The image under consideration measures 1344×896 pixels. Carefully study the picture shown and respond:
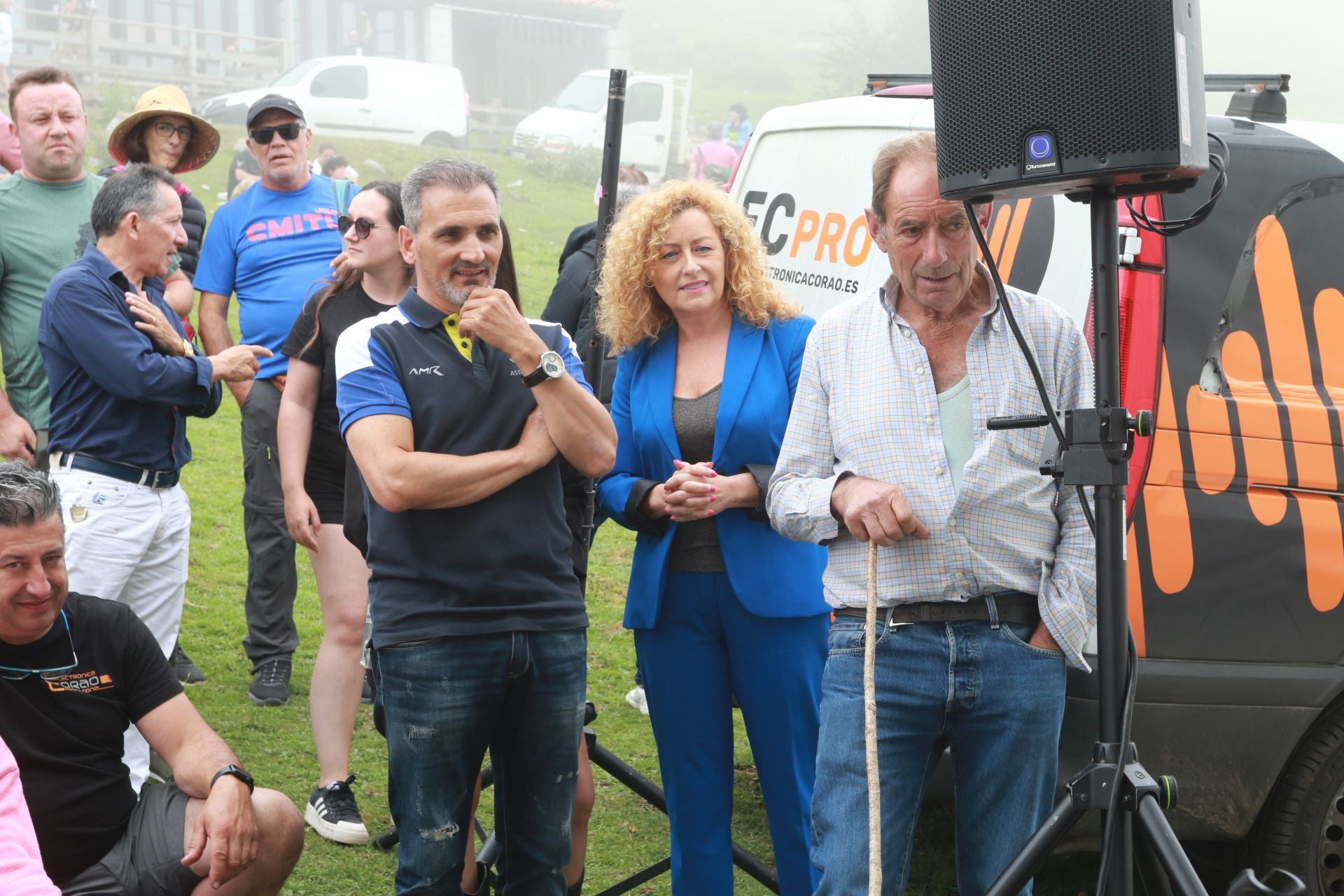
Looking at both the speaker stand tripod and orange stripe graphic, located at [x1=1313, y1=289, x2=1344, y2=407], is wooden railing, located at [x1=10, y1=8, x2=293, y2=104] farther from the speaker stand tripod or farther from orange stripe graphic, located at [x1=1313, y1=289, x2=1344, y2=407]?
the speaker stand tripod

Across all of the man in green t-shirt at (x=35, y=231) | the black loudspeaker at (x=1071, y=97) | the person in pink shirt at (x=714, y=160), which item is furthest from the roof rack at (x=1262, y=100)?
the person in pink shirt at (x=714, y=160)

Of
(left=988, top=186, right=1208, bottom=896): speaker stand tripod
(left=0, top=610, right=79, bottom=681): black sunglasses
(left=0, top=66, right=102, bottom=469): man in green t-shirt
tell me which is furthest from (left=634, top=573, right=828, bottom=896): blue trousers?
(left=0, top=66, right=102, bottom=469): man in green t-shirt

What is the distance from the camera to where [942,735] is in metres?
2.74

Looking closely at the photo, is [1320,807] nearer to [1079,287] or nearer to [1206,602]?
[1206,602]

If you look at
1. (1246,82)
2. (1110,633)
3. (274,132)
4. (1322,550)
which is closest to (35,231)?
(274,132)

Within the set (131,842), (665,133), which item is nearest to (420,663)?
(131,842)

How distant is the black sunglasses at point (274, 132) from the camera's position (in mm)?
5523

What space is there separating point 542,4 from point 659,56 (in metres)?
7.15

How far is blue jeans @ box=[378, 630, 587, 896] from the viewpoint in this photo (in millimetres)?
2953

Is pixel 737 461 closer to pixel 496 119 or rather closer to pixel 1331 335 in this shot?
pixel 1331 335

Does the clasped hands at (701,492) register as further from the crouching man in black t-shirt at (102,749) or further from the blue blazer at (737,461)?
the crouching man in black t-shirt at (102,749)

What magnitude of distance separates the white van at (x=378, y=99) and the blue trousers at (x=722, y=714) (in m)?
22.2

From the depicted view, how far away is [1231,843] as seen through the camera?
388 centimetres

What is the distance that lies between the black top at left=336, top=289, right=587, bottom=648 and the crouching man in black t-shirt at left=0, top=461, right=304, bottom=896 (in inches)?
25.0
